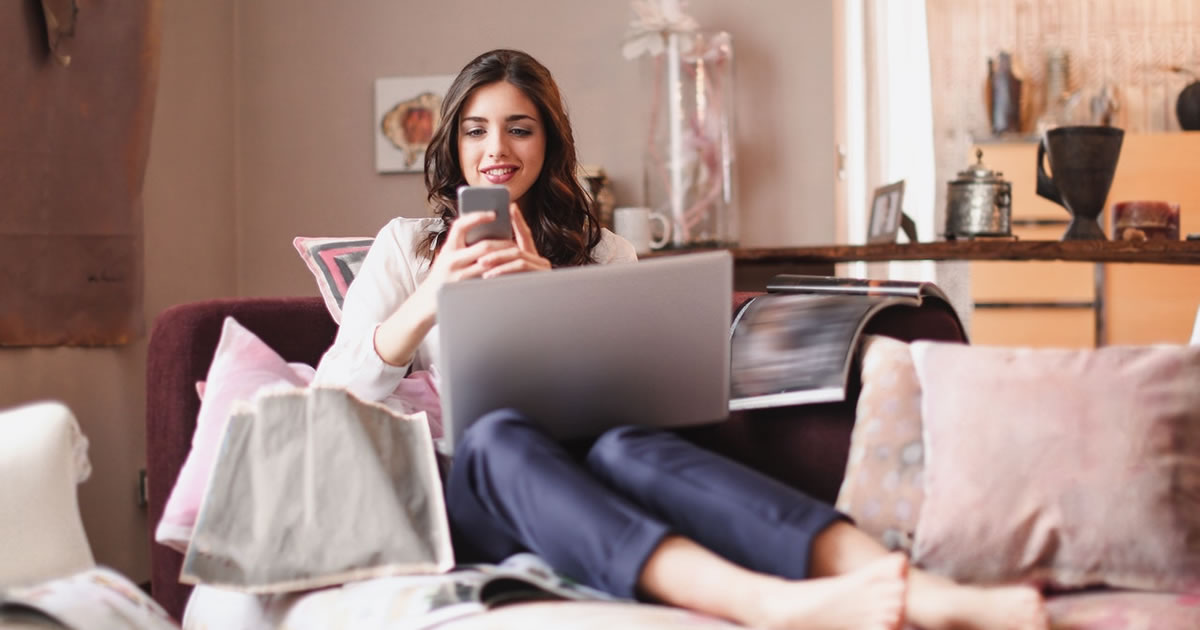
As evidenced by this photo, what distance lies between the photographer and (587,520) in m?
1.20

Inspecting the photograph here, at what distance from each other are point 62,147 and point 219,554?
4.95 feet

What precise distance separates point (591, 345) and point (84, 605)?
62 centimetres

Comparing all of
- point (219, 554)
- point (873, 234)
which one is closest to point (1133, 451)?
point (219, 554)

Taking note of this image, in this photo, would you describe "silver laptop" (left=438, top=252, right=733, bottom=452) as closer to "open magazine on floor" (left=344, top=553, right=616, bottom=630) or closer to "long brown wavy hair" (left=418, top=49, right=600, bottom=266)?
"open magazine on floor" (left=344, top=553, right=616, bottom=630)

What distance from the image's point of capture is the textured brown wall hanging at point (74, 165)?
→ 2.31 metres

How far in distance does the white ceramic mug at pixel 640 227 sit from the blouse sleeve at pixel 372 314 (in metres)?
1.37

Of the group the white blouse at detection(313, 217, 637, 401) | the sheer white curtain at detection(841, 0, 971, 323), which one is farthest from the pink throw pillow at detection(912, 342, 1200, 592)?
the sheer white curtain at detection(841, 0, 971, 323)

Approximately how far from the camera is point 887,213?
3252mm

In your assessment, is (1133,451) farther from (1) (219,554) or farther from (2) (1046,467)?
(1) (219,554)

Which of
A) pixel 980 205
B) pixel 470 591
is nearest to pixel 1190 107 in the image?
pixel 980 205

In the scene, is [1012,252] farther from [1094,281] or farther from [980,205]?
[1094,281]

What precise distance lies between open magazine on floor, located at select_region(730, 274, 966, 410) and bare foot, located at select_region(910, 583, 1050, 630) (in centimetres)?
50

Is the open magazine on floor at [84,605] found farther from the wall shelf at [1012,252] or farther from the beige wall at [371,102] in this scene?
the beige wall at [371,102]

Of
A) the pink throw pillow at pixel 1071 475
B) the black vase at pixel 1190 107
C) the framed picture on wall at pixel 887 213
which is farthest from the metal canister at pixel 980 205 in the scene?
the black vase at pixel 1190 107
